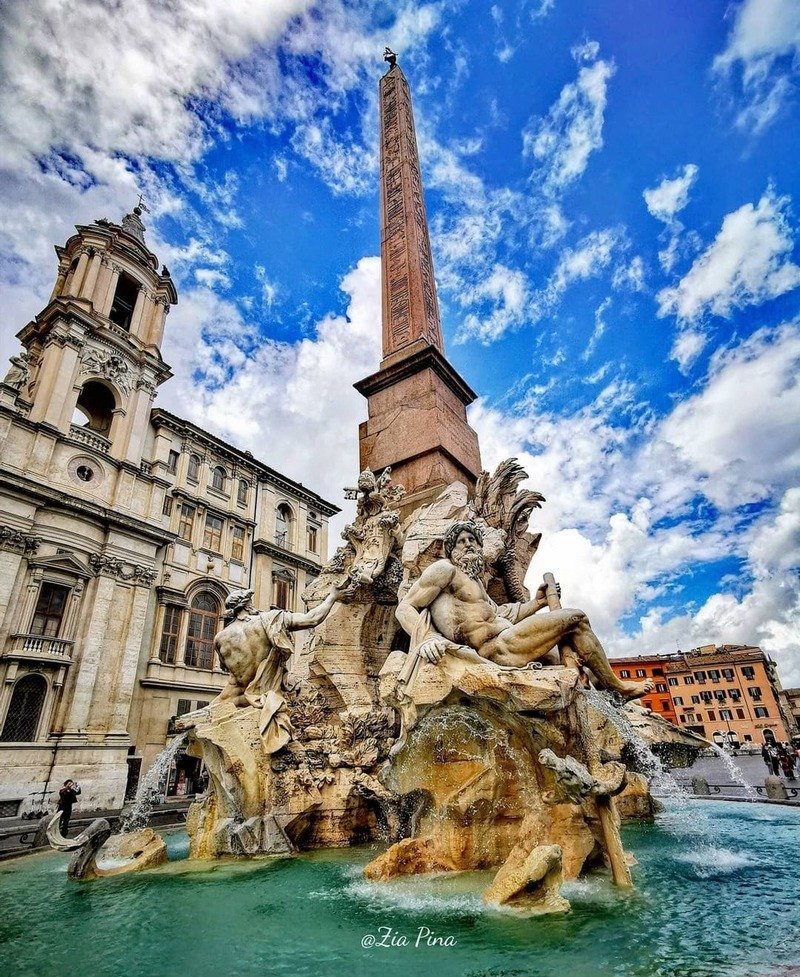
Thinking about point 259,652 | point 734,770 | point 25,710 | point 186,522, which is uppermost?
point 186,522

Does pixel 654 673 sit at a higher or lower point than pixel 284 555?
lower

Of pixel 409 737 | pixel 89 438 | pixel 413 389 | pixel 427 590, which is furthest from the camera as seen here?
pixel 89 438

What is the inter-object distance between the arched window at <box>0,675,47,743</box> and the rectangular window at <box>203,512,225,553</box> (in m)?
9.19

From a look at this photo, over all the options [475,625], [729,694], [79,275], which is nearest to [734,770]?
[475,625]

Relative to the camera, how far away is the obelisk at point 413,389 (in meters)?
7.82

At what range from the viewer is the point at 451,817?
4375 mm

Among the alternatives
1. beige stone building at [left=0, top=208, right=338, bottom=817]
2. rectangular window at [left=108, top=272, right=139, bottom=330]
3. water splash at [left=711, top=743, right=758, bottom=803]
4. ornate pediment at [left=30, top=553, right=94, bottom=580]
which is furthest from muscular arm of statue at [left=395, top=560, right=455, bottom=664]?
rectangular window at [left=108, top=272, right=139, bottom=330]

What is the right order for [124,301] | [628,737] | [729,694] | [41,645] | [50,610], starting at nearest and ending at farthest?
[628,737], [41,645], [50,610], [124,301], [729,694]

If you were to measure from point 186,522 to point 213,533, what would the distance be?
146 centimetres

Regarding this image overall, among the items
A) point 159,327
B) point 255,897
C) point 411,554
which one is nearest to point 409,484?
point 411,554

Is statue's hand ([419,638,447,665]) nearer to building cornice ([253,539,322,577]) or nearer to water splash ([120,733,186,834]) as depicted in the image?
water splash ([120,733,186,834])

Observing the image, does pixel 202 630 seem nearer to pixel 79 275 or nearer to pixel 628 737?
pixel 79 275

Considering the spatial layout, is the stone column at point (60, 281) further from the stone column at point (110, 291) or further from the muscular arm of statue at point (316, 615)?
the muscular arm of statue at point (316, 615)

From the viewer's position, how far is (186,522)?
2522 centimetres
